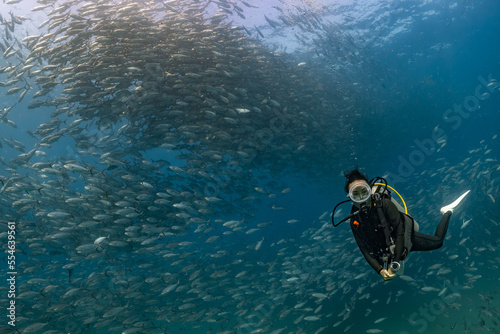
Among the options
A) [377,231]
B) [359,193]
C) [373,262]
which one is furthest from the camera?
[373,262]

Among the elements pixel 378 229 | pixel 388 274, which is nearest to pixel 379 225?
Result: pixel 378 229

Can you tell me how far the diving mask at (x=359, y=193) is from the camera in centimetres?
357

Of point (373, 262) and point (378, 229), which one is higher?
point (378, 229)

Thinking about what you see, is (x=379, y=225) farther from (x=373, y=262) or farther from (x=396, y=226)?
(x=373, y=262)

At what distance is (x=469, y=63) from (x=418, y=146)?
435 inches

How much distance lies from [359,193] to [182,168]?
31.1 ft

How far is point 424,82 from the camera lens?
102ft

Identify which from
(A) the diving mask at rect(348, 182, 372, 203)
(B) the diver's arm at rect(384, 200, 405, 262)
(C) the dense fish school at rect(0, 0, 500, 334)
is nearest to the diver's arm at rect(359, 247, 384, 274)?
(B) the diver's arm at rect(384, 200, 405, 262)

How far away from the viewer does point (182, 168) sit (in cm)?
1217

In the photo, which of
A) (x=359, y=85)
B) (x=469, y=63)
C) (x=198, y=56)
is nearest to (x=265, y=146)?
(x=198, y=56)

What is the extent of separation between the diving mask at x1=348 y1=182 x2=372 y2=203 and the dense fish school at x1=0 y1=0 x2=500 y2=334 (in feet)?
21.6

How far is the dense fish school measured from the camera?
963cm

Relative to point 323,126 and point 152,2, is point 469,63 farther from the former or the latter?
point 152,2

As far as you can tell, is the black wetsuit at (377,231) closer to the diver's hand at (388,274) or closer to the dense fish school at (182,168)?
the diver's hand at (388,274)
